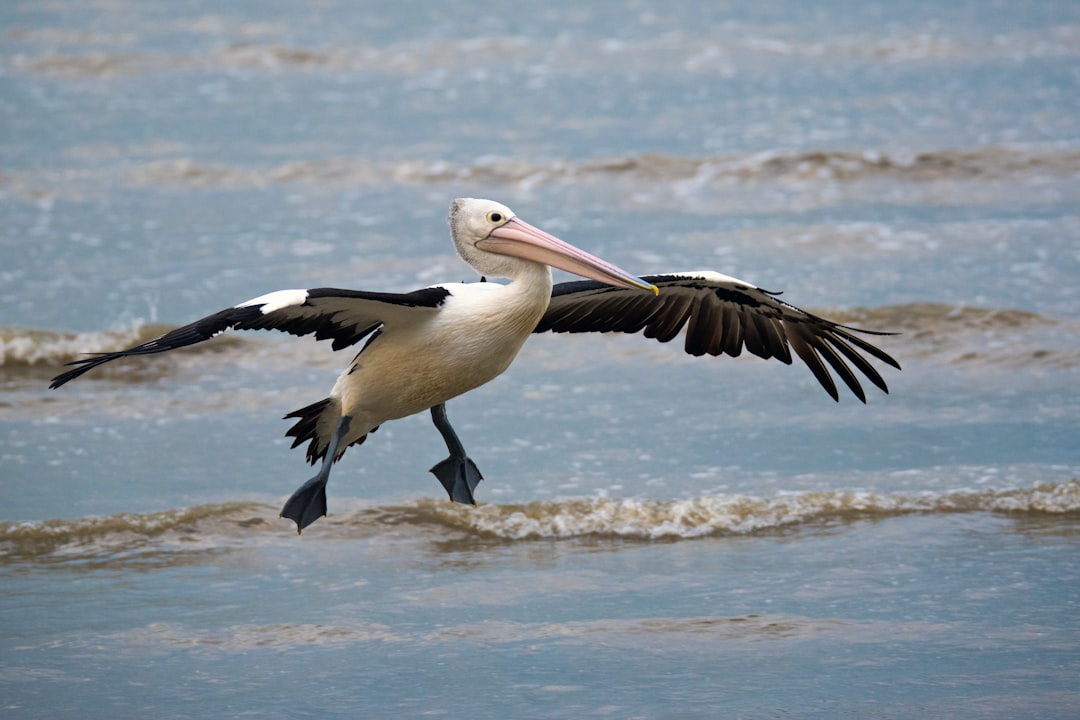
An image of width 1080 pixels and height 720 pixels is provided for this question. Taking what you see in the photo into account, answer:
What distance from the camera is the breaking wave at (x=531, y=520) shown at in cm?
841

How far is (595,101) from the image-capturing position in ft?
60.2

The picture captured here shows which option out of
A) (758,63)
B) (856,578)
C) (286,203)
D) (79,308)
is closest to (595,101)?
(758,63)

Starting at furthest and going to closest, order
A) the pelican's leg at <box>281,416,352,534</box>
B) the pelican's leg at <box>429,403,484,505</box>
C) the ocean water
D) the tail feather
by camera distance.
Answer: the pelican's leg at <box>429,403,484,505</box> < the ocean water < the tail feather < the pelican's leg at <box>281,416,352,534</box>

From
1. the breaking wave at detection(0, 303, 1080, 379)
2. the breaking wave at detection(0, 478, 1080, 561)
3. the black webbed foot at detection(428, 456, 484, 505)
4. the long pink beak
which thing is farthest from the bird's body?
the breaking wave at detection(0, 303, 1080, 379)

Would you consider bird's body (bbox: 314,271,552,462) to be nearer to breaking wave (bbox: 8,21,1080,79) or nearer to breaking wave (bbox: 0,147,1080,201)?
breaking wave (bbox: 0,147,1080,201)

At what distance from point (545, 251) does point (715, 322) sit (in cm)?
177

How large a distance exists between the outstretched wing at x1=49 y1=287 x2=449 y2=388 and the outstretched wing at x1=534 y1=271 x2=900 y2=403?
1.23 metres

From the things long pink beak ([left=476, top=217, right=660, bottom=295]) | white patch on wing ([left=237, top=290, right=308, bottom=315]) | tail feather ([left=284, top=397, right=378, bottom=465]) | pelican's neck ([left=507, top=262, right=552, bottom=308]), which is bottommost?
tail feather ([left=284, top=397, right=378, bottom=465])

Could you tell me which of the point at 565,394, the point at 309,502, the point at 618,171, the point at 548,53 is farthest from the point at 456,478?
the point at 548,53

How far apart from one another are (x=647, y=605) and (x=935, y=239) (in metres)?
7.47

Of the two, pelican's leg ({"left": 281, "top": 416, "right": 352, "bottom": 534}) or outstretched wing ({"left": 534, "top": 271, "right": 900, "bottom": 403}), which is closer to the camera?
pelican's leg ({"left": 281, "top": 416, "right": 352, "bottom": 534})

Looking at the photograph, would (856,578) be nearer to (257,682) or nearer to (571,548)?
(571,548)

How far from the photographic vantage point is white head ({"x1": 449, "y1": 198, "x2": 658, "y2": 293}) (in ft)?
→ 20.5

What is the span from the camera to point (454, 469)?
720 cm
